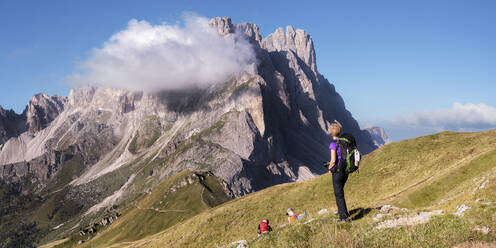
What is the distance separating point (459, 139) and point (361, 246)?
6584cm

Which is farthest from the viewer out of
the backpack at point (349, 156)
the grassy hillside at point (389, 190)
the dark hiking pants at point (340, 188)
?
the grassy hillside at point (389, 190)

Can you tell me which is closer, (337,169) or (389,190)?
(337,169)

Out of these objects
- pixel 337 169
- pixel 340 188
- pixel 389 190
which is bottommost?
pixel 389 190

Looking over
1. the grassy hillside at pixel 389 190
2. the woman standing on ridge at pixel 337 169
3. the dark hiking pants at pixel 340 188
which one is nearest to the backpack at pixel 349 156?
the woman standing on ridge at pixel 337 169

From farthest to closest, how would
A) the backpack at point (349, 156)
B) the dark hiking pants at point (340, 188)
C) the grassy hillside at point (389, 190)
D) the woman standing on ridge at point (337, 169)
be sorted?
1. the grassy hillside at point (389, 190)
2. the dark hiking pants at point (340, 188)
3. the woman standing on ridge at point (337, 169)
4. the backpack at point (349, 156)

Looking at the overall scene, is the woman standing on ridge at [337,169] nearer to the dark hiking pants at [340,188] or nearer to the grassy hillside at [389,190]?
the dark hiking pants at [340,188]

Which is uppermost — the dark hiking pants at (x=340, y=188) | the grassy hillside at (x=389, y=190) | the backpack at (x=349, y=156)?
the backpack at (x=349, y=156)

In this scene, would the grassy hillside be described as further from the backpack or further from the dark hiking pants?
the backpack

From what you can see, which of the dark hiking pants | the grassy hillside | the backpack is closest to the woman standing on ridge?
the dark hiking pants

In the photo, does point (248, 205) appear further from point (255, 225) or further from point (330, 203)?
point (330, 203)

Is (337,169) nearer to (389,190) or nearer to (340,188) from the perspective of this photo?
(340,188)

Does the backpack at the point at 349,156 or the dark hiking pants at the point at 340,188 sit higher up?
the backpack at the point at 349,156

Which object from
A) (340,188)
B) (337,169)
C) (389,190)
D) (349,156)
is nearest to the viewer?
(349,156)

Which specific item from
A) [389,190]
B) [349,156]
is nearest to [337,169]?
[349,156]
